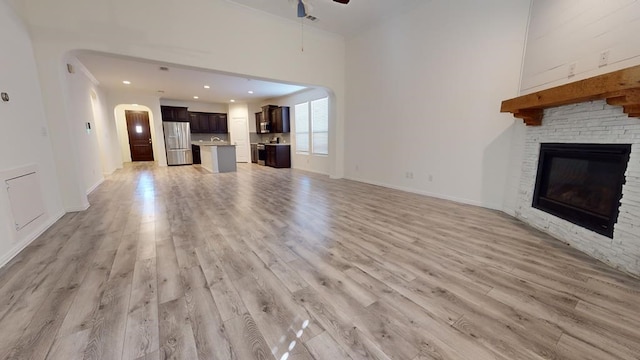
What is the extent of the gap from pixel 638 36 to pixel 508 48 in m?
1.47

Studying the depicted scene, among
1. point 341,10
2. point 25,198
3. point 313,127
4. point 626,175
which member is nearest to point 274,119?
point 313,127

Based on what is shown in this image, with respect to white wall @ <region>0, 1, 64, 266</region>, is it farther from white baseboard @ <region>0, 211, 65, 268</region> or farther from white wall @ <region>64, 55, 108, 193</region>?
white wall @ <region>64, 55, 108, 193</region>

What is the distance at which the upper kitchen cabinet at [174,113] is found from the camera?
9.73m

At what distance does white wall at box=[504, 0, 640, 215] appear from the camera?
6.80 ft

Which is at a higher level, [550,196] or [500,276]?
[550,196]

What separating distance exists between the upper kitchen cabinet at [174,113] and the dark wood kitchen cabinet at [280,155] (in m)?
4.25

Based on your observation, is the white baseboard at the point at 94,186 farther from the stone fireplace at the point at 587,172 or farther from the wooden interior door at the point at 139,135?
the stone fireplace at the point at 587,172

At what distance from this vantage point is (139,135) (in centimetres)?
1123

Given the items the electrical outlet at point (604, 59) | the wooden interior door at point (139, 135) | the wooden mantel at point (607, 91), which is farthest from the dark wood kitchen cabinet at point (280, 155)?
the electrical outlet at point (604, 59)

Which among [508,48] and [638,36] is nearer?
[638,36]

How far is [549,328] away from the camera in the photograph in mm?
1362

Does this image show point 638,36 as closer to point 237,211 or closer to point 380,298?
point 380,298

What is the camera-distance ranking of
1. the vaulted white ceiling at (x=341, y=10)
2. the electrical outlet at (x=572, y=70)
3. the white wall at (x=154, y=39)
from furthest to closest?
the vaulted white ceiling at (x=341, y=10) → the white wall at (x=154, y=39) → the electrical outlet at (x=572, y=70)

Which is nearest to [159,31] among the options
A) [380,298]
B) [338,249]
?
[338,249]
